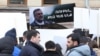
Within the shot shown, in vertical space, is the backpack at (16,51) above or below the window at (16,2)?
below

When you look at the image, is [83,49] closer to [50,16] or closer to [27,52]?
[27,52]

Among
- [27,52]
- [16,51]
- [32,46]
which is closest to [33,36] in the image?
[32,46]

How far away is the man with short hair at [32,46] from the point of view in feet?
26.9

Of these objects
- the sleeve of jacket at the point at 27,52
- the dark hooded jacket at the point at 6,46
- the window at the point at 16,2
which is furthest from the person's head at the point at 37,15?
the window at the point at 16,2

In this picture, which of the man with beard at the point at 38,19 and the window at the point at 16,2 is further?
the window at the point at 16,2

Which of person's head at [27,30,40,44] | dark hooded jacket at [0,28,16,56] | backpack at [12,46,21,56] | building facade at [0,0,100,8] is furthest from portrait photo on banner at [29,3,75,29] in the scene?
building facade at [0,0,100,8]

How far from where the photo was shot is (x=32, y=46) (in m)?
8.30

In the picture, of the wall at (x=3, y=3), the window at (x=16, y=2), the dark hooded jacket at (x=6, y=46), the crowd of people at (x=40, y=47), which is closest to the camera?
the crowd of people at (x=40, y=47)

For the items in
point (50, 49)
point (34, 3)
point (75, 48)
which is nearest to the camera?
point (75, 48)

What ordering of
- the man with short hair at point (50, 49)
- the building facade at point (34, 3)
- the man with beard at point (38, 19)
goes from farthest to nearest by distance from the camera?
1. the building facade at point (34, 3)
2. the man with beard at point (38, 19)
3. the man with short hair at point (50, 49)

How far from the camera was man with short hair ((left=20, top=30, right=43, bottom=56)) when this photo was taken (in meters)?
8.20

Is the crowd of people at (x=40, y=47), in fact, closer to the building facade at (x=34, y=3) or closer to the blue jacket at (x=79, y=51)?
→ the blue jacket at (x=79, y=51)

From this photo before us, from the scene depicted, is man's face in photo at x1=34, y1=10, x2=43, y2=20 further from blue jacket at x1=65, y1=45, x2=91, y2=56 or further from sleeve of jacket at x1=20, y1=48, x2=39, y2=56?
blue jacket at x1=65, y1=45, x2=91, y2=56

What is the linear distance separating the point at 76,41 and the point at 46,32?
354 centimetres
